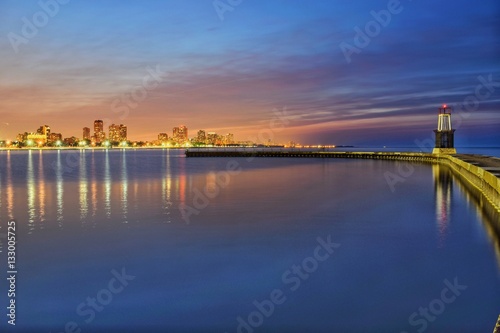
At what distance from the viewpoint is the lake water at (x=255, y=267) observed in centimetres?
1193

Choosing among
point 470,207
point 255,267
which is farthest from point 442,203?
point 255,267

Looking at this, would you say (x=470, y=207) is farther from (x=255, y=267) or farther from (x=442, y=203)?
(x=255, y=267)

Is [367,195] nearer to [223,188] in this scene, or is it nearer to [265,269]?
[223,188]

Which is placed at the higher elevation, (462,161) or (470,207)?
(462,161)

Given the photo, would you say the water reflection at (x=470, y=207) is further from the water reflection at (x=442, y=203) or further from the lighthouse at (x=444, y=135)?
the lighthouse at (x=444, y=135)

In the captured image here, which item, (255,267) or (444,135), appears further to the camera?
(444,135)

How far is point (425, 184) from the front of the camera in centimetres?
4431

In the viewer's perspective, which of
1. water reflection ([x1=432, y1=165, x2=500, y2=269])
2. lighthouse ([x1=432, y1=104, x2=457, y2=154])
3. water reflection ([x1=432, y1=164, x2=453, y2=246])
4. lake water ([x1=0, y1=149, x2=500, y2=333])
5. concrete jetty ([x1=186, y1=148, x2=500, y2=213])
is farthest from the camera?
lighthouse ([x1=432, y1=104, x2=457, y2=154])

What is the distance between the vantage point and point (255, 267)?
53.6ft

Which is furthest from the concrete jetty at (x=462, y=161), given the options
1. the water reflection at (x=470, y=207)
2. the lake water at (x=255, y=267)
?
the lake water at (x=255, y=267)

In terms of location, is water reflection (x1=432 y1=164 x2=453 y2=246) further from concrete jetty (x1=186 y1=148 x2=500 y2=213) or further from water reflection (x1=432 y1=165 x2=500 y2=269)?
concrete jetty (x1=186 y1=148 x2=500 y2=213)

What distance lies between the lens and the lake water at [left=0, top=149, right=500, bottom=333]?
11930 mm

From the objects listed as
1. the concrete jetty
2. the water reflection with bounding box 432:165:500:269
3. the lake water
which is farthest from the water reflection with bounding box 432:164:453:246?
the concrete jetty

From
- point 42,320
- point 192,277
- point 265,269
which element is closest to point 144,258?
point 192,277
